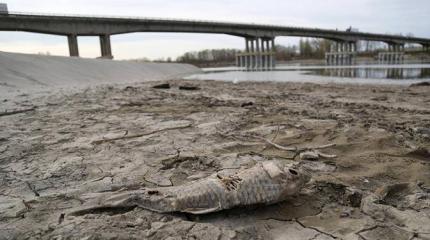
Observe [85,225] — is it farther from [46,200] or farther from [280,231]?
[280,231]

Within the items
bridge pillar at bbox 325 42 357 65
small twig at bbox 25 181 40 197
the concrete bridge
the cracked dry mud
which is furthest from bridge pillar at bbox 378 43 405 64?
small twig at bbox 25 181 40 197

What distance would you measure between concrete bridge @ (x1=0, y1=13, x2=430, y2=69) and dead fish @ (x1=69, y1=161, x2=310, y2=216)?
42578 mm

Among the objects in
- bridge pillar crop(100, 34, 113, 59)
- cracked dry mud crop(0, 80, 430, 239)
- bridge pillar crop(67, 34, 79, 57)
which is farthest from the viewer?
bridge pillar crop(100, 34, 113, 59)

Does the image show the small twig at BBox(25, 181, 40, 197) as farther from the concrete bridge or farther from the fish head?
the concrete bridge

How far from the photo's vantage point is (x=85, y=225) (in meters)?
2.80

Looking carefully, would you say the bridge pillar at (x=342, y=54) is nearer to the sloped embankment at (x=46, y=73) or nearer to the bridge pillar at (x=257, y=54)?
the bridge pillar at (x=257, y=54)

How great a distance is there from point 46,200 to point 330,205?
275 centimetres

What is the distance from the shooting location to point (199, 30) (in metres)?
60.6

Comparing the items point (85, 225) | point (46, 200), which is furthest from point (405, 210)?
point (46, 200)

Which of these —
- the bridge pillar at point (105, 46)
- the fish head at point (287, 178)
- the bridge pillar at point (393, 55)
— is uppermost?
the bridge pillar at point (105, 46)

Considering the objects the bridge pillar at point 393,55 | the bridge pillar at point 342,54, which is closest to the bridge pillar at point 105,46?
the bridge pillar at point 342,54

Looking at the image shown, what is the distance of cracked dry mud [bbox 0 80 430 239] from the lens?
2795 millimetres

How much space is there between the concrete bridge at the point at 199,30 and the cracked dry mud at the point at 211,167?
124 ft

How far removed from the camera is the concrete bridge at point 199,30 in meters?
40.7
